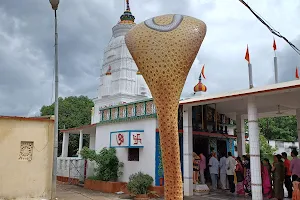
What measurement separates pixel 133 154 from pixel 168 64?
7725mm

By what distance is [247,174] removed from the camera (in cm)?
955

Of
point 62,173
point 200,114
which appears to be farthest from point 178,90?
point 62,173

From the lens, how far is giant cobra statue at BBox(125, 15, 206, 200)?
12.0 ft

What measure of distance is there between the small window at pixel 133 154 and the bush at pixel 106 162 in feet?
1.58

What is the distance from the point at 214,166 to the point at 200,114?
1.93 m

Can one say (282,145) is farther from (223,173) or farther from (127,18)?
(223,173)

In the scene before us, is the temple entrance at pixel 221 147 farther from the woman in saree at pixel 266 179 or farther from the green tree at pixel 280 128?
the green tree at pixel 280 128

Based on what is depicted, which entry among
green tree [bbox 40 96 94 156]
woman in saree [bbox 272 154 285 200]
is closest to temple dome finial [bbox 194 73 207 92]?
woman in saree [bbox 272 154 285 200]

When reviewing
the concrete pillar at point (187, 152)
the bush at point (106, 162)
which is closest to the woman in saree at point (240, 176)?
the concrete pillar at point (187, 152)

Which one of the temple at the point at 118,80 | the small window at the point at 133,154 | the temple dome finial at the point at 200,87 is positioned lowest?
the small window at the point at 133,154

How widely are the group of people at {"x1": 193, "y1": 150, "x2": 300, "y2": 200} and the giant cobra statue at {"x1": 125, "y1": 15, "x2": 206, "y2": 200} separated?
15.4 ft

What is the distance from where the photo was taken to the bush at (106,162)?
36.7 feet

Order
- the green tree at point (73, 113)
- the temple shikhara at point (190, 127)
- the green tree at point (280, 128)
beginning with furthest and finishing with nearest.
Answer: the green tree at point (280, 128), the green tree at point (73, 113), the temple shikhara at point (190, 127)

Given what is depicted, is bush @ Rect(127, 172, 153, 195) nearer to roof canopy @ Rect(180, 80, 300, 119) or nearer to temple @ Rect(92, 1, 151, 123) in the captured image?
roof canopy @ Rect(180, 80, 300, 119)
